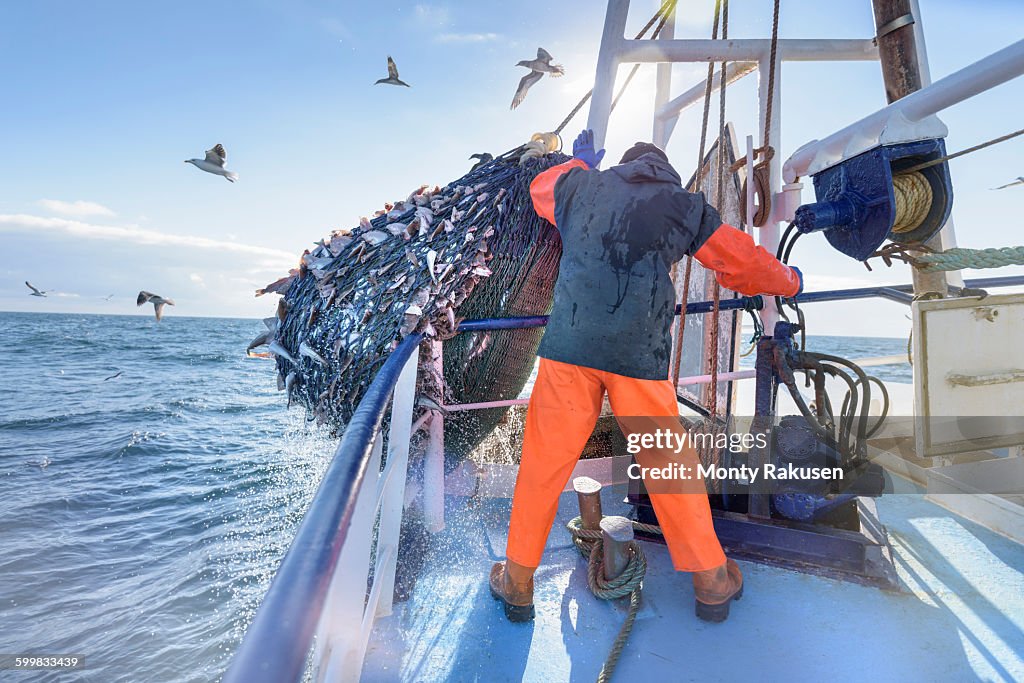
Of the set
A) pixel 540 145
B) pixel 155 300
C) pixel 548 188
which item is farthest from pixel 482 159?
pixel 155 300

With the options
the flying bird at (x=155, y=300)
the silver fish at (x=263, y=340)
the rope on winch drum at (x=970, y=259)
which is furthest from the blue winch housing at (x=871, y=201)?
the flying bird at (x=155, y=300)

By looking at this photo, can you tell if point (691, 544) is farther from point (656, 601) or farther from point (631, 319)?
point (631, 319)

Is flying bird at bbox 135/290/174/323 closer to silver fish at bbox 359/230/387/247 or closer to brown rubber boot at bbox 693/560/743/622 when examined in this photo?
silver fish at bbox 359/230/387/247

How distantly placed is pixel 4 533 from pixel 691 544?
26.2 feet

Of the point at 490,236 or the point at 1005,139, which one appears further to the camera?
the point at 490,236

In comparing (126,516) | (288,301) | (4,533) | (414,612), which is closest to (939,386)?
(414,612)

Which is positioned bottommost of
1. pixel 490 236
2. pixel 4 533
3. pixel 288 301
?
pixel 4 533

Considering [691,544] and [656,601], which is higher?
[691,544]

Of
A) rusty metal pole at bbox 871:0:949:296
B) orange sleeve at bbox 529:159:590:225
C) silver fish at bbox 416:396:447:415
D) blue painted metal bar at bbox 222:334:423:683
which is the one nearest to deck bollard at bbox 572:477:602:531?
silver fish at bbox 416:396:447:415

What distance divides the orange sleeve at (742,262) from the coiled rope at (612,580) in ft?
4.16

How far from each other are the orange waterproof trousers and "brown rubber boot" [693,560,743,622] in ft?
0.18

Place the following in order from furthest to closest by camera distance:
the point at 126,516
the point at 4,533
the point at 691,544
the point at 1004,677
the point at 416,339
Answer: the point at 126,516 < the point at 4,533 < the point at 416,339 < the point at 691,544 < the point at 1004,677

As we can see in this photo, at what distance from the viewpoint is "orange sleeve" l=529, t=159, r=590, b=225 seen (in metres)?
2.41

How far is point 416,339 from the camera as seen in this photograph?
7.79 feet
